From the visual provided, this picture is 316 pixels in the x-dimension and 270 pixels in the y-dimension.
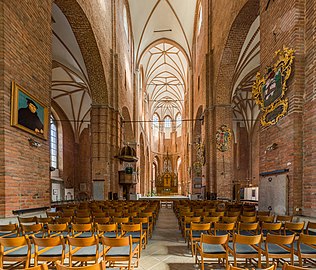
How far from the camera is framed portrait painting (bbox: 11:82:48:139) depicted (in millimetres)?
6160

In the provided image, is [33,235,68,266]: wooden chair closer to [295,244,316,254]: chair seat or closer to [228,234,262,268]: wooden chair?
[228,234,262,268]: wooden chair

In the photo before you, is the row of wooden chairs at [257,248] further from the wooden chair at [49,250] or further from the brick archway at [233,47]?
the brick archway at [233,47]

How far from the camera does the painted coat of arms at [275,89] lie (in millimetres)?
6757

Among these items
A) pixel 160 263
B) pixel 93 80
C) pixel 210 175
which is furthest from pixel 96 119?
pixel 160 263

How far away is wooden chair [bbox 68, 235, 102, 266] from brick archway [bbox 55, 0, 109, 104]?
10072 mm

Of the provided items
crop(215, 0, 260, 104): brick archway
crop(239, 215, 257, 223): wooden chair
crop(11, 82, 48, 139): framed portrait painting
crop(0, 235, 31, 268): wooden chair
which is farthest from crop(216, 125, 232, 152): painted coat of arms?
crop(0, 235, 31, 268): wooden chair

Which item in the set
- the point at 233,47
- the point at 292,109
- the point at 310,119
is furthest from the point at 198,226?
the point at 233,47

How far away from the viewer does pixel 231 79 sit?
1611cm

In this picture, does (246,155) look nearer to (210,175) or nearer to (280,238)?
(210,175)

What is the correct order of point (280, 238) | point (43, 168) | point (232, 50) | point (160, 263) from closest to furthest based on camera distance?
1. point (280, 238)
2. point (160, 263)
3. point (43, 168)
4. point (232, 50)

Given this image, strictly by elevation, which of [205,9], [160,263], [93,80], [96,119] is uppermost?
[205,9]

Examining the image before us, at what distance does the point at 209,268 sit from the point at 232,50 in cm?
1211

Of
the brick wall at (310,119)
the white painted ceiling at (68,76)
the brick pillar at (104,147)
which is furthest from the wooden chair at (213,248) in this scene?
the white painted ceiling at (68,76)

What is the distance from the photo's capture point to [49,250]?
Answer: 166 inches
